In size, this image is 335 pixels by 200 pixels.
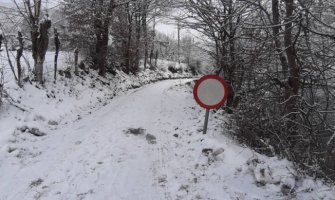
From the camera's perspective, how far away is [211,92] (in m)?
7.15

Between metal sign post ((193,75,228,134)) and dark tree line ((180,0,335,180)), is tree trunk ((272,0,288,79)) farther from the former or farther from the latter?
metal sign post ((193,75,228,134))

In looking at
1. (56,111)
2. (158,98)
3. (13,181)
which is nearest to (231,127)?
(13,181)

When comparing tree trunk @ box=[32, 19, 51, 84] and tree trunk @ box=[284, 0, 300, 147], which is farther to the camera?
tree trunk @ box=[32, 19, 51, 84]

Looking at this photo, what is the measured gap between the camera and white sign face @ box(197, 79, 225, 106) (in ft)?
23.1

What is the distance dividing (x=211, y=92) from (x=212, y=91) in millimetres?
32

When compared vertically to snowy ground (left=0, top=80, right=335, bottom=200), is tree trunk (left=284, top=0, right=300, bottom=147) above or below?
above

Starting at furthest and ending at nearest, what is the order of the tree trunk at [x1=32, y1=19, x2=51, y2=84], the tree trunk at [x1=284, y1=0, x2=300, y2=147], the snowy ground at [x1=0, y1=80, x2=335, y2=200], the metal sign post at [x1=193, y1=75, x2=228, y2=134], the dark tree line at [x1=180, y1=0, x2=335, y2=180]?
the tree trunk at [x1=32, y1=19, x2=51, y2=84] < the metal sign post at [x1=193, y1=75, x2=228, y2=134] < the tree trunk at [x1=284, y1=0, x2=300, y2=147] < the dark tree line at [x1=180, y1=0, x2=335, y2=180] < the snowy ground at [x1=0, y1=80, x2=335, y2=200]

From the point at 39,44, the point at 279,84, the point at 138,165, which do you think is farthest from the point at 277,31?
the point at 39,44

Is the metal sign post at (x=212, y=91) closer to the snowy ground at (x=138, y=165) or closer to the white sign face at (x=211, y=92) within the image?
the white sign face at (x=211, y=92)

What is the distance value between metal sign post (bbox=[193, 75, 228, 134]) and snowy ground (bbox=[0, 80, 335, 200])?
0.74 m

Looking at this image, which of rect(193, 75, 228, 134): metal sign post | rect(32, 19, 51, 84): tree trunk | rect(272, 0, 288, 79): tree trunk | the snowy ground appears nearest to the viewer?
the snowy ground

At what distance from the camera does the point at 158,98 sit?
14.5 meters

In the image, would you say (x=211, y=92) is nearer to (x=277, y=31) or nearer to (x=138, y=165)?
(x=277, y=31)

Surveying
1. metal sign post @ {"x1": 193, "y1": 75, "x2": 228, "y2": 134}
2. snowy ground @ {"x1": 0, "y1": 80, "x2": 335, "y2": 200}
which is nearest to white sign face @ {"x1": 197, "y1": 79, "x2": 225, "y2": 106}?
metal sign post @ {"x1": 193, "y1": 75, "x2": 228, "y2": 134}
